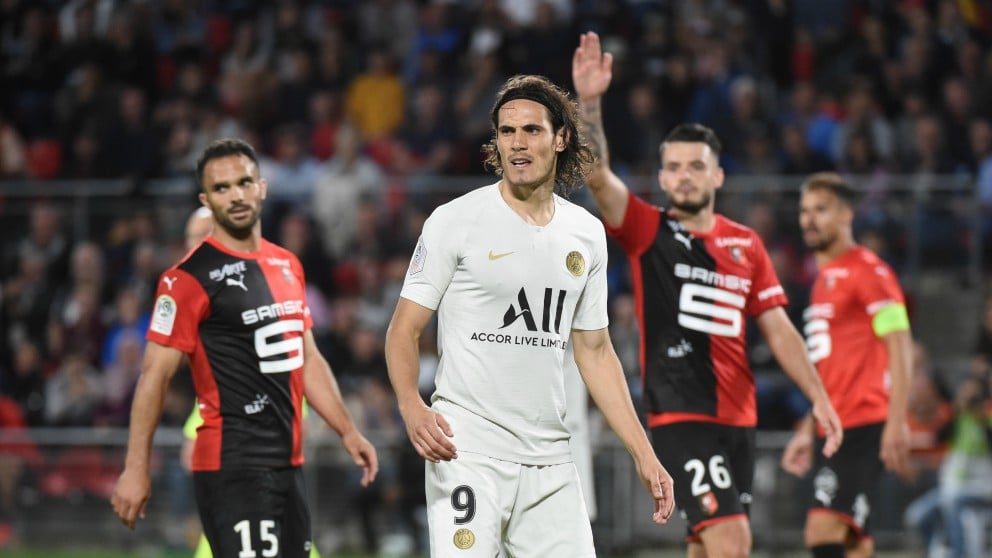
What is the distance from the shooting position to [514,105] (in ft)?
19.7

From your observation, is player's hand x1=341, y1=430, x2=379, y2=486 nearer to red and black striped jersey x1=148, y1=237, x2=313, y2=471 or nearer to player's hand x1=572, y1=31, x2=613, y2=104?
red and black striped jersey x1=148, y1=237, x2=313, y2=471

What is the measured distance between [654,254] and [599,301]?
221 cm

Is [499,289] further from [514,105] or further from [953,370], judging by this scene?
[953,370]

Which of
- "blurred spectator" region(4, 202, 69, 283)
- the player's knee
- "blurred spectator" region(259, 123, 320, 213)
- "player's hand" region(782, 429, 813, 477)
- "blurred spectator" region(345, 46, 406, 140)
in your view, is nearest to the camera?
the player's knee

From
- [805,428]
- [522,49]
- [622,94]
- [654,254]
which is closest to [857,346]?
[805,428]

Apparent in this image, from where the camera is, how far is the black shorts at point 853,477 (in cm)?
942

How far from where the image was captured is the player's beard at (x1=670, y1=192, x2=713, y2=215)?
8.42 metres

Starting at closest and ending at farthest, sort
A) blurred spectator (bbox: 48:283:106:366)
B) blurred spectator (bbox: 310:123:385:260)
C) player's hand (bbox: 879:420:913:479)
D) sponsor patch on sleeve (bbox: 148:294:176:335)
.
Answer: sponsor patch on sleeve (bbox: 148:294:176:335)
player's hand (bbox: 879:420:913:479)
blurred spectator (bbox: 310:123:385:260)
blurred spectator (bbox: 48:283:106:366)

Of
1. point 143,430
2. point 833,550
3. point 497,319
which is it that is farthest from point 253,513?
point 833,550

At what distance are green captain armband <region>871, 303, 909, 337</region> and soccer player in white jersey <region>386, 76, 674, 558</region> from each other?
3.97 m

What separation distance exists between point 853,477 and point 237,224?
446 cm

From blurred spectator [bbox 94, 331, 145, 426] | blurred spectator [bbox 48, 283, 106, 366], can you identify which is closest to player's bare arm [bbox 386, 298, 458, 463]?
blurred spectator [bbox 94, 331, 145, 426]

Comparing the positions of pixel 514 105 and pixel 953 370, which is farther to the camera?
pixel 953 370

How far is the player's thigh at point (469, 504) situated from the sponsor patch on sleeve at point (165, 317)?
5.63ft
